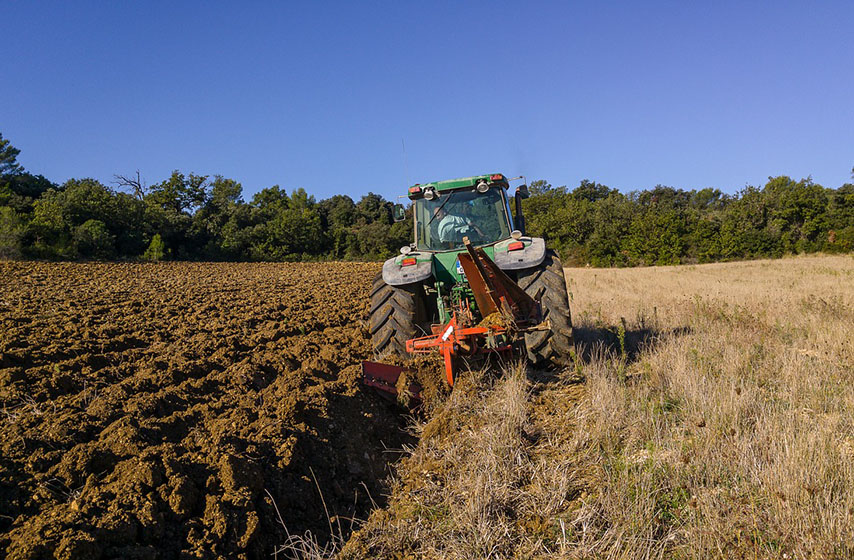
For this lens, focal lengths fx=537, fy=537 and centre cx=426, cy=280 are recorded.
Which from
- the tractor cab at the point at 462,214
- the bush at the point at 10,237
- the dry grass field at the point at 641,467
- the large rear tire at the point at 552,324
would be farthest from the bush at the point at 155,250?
the dry grass field at the point at 641,467

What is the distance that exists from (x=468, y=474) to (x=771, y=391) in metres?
2.48

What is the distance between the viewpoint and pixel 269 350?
6.32 m

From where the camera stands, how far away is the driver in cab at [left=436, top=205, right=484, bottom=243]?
6.00 metres

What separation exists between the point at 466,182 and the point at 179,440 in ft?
12.7

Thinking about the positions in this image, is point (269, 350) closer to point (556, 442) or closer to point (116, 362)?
point (116, 362)

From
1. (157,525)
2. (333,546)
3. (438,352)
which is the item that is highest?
(438,352)

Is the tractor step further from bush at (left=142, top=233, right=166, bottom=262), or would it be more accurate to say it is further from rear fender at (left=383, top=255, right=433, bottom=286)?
bush at (left=142, top=233, right=166, bottom=262)

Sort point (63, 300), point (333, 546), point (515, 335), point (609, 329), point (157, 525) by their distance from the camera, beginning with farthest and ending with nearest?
point (63, 300)
point (609, 329)
point (515, 335)
point (333, 546)
point (157, 525)

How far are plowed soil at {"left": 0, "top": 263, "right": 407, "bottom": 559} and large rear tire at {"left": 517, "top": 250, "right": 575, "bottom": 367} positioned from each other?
55.6 inches

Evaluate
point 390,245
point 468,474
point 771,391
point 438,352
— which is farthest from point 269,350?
point 390,245

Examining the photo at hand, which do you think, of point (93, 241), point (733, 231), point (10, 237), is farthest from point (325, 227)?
point (733, 231)

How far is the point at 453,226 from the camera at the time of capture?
19.9 feet

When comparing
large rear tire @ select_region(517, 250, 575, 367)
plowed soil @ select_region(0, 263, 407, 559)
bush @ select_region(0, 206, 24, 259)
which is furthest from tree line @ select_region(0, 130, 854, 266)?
large rear tire @ select_region(517, 250, 575, 367)

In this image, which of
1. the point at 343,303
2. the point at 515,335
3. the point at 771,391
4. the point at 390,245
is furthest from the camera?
the point at 390,245
